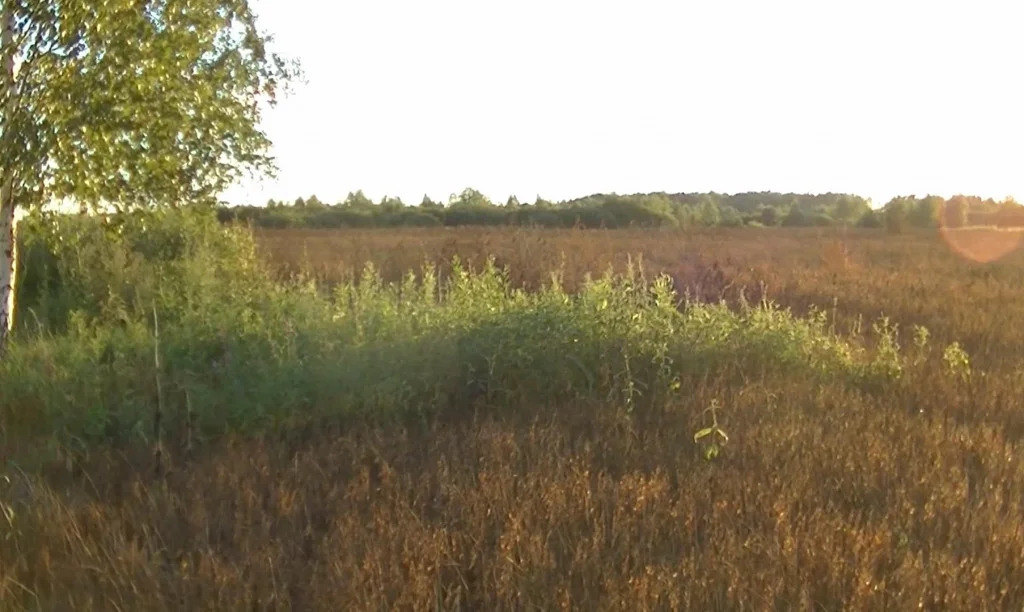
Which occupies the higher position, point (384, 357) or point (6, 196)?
point (6, 196)

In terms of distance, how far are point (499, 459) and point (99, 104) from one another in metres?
4.87

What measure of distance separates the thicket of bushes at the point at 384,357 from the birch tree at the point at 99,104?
1.95 ft

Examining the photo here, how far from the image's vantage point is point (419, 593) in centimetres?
357

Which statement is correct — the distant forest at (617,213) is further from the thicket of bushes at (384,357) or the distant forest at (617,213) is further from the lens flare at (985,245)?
the thicket of bushes at (384,357)

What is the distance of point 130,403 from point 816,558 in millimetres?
4755

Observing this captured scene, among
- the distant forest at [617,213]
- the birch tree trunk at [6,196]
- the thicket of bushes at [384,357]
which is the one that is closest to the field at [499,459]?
the thicket of bushes at [384,357]

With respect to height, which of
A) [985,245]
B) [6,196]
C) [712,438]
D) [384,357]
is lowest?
[985,245]

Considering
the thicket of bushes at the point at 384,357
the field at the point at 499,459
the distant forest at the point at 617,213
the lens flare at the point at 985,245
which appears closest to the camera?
the field at the point at 499,459

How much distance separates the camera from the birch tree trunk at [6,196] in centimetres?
728

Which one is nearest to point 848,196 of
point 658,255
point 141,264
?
point 658,255

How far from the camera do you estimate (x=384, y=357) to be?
21.9 ft

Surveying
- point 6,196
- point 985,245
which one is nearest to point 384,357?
point 6,196

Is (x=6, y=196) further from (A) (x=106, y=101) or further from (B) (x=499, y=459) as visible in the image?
(B) (x=499, y=459)

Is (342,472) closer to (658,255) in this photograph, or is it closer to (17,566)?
(17,566)
